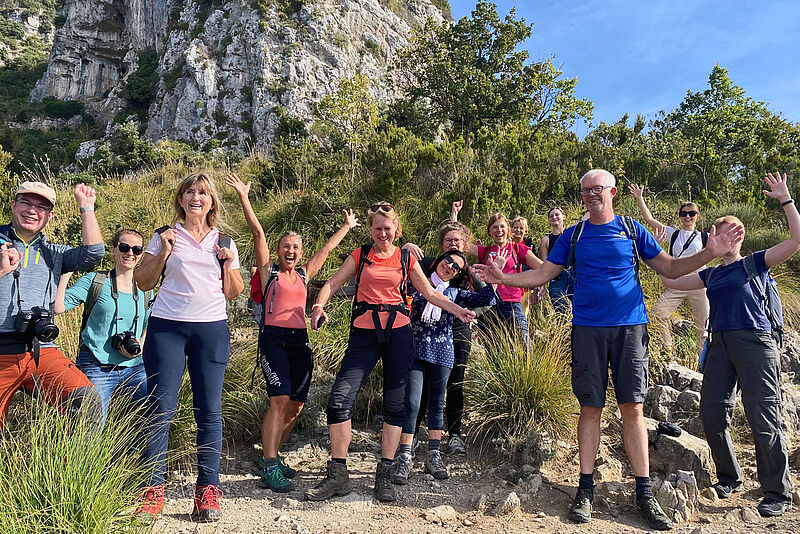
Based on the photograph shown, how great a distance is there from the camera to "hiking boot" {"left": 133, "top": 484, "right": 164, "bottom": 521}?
259 cm

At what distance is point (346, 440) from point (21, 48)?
7312 centimetres

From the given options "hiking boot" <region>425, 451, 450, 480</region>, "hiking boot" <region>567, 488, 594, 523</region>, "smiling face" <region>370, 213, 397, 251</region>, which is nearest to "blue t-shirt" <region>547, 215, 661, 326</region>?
"hiking boot" <region>567, 488, 594, 523</region>

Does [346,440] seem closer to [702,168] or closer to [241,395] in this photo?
[241,395]

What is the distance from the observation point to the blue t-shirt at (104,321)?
11.4 ft

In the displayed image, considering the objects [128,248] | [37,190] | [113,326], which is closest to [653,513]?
[113,326]

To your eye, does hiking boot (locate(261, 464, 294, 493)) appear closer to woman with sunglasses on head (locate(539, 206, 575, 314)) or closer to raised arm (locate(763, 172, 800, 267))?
woman with sunglasses on head (locate(539, 206, 575, 314))

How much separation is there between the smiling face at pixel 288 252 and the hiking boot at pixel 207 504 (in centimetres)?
165

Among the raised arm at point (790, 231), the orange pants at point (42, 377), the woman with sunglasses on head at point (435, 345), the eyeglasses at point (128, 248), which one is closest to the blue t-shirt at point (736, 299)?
the raised arm at point (790, 231)

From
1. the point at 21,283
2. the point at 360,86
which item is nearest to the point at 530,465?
the point at 21,283

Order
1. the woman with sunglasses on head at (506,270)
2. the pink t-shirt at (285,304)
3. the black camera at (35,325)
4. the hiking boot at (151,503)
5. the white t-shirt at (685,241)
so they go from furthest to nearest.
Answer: the white t-shirt at (685,241), the woman with sunglasses on head at (506,270), the pink t-shirt at (285,304), the black camera at (35,325), the hiking boot at (151,503)

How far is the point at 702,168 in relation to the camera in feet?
44.1

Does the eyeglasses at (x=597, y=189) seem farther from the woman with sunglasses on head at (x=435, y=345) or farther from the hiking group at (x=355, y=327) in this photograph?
the woman with sunglasses on head at (x=435, y=345)

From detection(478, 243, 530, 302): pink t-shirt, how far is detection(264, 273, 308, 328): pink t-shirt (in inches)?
74.5

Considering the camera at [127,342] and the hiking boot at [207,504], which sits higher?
the camera at [127,342]
